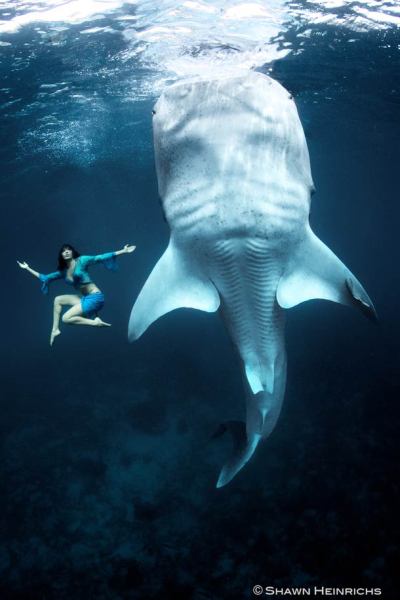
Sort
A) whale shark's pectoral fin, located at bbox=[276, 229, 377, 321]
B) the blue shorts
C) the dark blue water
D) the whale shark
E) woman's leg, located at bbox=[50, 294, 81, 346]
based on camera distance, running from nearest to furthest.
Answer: the whale shark → whale shark's pectoral fin, located at bbox=[276, 229, 377, 321] → the blue shorts → woman's leg, located at bbox=[50, 294, 81, 346] → the dark blue water

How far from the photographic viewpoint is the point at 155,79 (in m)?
14.1

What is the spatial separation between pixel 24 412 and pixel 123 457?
273 inches

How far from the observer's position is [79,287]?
6.07 metres

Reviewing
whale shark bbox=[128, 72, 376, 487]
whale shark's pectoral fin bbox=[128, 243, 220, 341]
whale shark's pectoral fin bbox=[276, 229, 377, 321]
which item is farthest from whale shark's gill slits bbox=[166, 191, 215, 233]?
whale shark's pectoral fin bbox=[276, 229, 377, 321]

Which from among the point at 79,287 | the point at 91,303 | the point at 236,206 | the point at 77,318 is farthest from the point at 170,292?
the point at 79,287

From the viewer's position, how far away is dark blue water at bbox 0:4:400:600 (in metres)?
8.48

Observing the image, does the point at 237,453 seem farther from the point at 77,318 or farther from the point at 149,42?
the point at 149,42

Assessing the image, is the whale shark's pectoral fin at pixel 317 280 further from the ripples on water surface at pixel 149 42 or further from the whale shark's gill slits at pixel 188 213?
the ripples on water surface at pixel 149 42

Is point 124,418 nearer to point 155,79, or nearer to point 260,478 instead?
point 260,478

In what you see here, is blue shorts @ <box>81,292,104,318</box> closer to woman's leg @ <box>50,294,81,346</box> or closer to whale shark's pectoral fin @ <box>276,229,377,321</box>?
woman's leg @ <box>50,294,81,346</box>

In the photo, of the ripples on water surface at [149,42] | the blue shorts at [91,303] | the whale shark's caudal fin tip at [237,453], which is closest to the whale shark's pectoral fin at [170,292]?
the blue shorts at [91,303]

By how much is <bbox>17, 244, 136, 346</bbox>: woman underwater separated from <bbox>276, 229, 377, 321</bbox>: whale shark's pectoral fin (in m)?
2.94

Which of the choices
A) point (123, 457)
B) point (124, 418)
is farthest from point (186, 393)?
point (123, 457)

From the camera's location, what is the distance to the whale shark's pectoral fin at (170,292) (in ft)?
11.3
